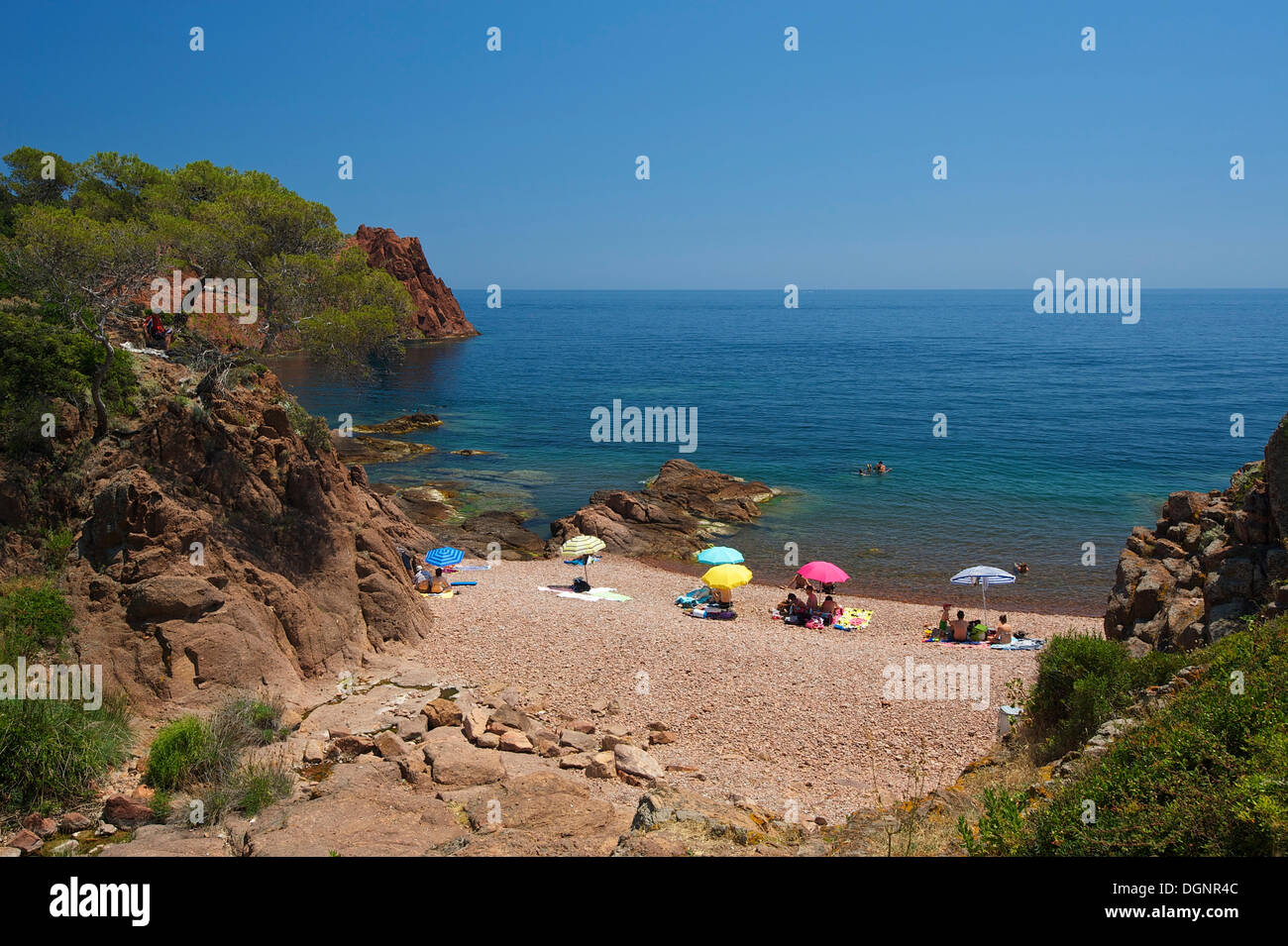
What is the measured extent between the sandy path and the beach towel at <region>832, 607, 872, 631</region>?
1.17 feet

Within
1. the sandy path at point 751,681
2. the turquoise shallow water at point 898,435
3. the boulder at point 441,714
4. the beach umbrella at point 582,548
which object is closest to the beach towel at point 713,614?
the sandy path at point 751,681

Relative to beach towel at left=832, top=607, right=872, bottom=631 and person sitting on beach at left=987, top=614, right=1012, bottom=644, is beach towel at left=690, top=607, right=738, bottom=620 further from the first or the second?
person sitting on beach at left=987, top=614, right=1012, bottom=644

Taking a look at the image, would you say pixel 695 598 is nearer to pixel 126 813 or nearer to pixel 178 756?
pixel 178 756

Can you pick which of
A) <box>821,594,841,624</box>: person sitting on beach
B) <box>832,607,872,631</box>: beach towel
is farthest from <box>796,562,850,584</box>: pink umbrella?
<box>832,607,872,631</box>: beach towel

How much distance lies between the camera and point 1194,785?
7.39 metres

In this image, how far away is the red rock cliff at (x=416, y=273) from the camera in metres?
118

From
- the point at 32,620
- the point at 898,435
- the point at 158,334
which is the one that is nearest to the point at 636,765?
the point at 32,620

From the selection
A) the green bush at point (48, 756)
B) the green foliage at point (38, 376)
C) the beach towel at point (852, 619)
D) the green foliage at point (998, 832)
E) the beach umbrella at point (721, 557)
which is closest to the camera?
the green foliage at point (998, 832)

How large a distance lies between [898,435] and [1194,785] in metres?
52.0

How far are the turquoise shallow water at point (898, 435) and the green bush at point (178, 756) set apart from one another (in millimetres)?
10841

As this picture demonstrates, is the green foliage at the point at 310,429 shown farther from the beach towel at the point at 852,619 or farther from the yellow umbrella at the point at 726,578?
the beach towel at the point at 852,619

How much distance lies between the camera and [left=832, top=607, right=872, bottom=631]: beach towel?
23781 mm
